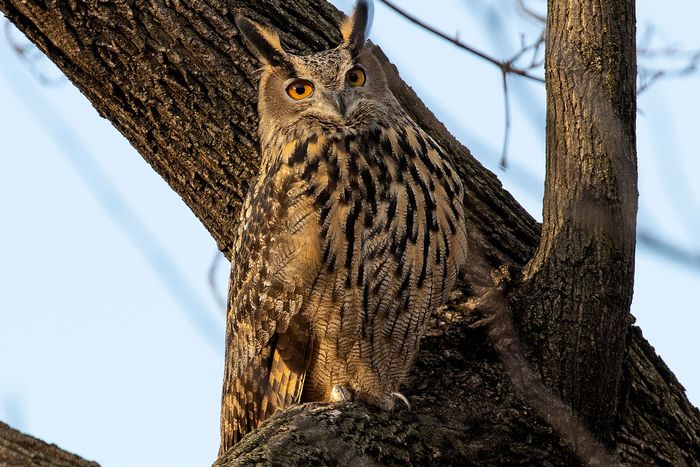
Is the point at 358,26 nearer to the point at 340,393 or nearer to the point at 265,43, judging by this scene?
the point at 265,43

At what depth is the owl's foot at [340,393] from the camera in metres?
3.30

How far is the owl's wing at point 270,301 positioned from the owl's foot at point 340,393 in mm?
113

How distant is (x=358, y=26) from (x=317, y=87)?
0.30 meters

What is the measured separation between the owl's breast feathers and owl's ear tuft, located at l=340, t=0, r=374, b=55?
0.35 m

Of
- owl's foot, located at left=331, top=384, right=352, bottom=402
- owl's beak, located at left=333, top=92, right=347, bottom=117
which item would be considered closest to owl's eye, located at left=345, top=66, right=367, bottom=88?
owl's beak, located at left=333, top=92, right=347, bottom=117

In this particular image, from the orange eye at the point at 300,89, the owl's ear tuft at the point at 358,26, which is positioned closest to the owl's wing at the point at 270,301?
the orange eye at the point at 300,89

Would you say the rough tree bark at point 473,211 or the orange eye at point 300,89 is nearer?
the rough tree bark at point 473,211

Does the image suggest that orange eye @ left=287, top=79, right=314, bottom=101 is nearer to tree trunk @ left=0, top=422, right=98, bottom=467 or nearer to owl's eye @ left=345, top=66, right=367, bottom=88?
owl's eye @ left=345, top=66, right=367, bottom=88

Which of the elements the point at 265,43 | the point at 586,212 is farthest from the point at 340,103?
the point at 586,212

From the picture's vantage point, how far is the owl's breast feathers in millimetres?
3156

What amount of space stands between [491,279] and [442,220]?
0.89 feet

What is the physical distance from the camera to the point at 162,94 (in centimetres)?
350

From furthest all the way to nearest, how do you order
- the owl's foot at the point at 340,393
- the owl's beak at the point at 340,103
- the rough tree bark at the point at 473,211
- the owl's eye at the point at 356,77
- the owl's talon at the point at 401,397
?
1. the owl's eye at the point at 356,77
2. the owl's beak at the point at 340,103
3. the owl's foot at the point at 340,393
4. the owl's talon at the point at 401,397
5. the rough tree bark at the point at 473,211

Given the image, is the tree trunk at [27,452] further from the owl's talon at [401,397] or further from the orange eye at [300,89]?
the orange eye at [300,89]
